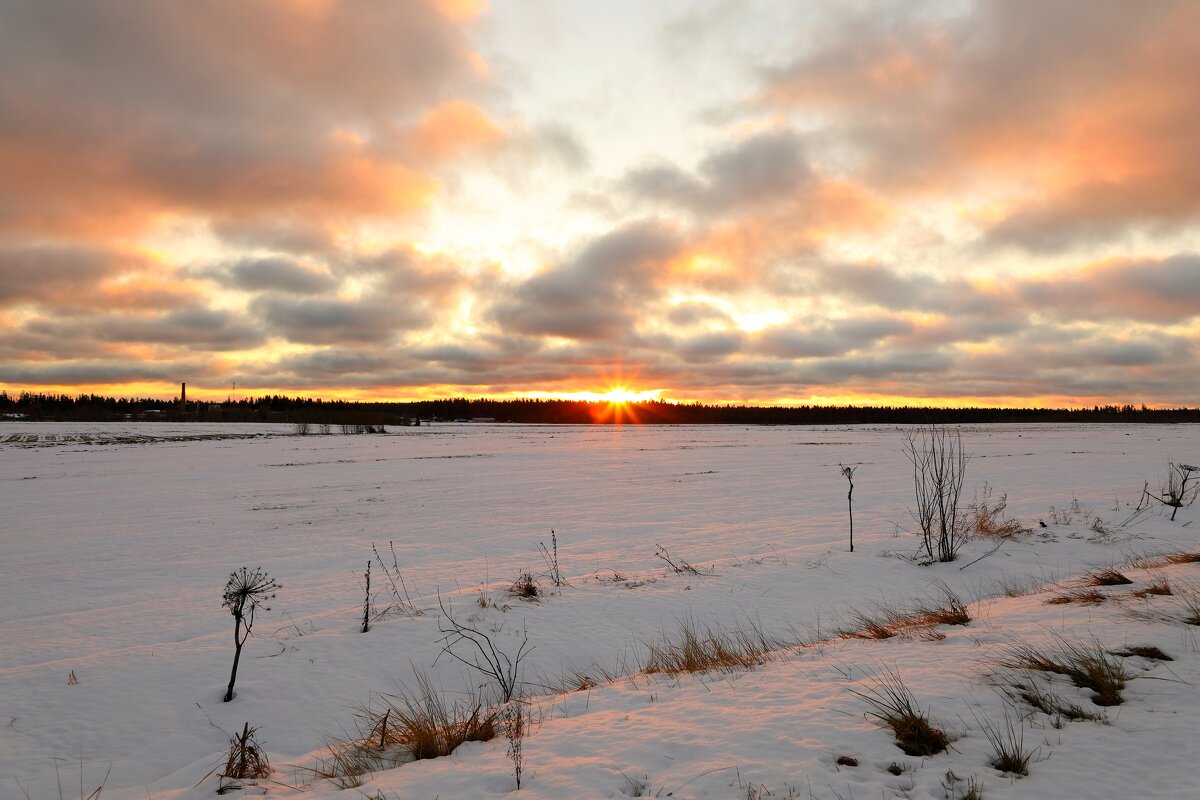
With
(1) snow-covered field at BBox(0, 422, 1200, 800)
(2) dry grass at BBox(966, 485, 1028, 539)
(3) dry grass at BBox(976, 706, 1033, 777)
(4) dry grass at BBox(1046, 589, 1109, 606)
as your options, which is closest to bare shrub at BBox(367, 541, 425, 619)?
(1) snow-covered field at BBox(0, 422, 1200, 800)

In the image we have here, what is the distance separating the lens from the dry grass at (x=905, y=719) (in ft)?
13.0

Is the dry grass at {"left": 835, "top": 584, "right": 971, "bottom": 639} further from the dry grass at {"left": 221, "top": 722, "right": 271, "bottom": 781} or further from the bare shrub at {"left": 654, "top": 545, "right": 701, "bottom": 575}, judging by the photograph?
the dry grass at {"left": 221, "top": 722, "right": 271, "bottom": 781}

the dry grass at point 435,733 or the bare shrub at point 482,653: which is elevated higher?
the dry grass at point 435,733

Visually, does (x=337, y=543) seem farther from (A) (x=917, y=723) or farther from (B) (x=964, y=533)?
(B) (x=964, y=533)

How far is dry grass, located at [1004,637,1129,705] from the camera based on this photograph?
4.46 meters

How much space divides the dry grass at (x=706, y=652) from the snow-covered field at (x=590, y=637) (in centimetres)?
28

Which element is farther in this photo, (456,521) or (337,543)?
(456,521)

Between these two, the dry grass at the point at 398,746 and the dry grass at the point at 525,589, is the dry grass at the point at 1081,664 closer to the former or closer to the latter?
the dry grass at the point at 398,746

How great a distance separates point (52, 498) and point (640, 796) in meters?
26.5

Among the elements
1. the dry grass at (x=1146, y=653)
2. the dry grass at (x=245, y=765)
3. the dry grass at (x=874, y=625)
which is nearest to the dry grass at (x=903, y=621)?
the dry grass at (x=874, y=625)

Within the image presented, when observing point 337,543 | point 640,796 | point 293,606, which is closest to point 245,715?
point 293,606

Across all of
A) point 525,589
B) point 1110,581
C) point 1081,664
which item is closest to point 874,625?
point 1081,664

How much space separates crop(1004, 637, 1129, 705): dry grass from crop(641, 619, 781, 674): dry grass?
236 cm

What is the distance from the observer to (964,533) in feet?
43.2
